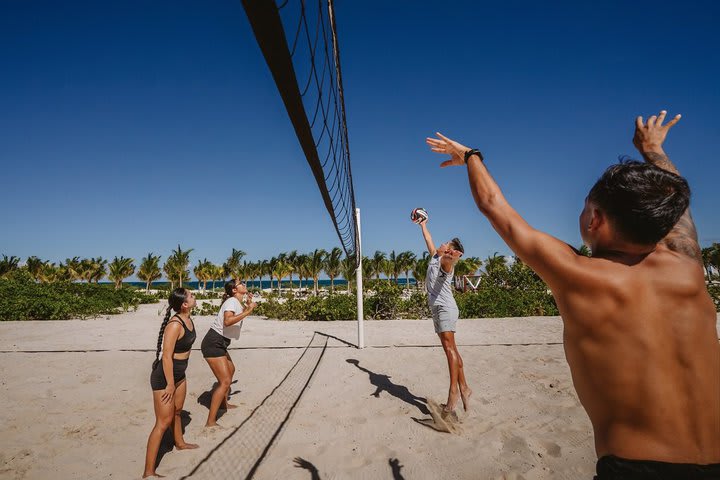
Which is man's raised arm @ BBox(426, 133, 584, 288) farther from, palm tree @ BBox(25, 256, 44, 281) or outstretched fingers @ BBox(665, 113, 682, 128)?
palm tree @ BBox(25, 256, 44, 281)

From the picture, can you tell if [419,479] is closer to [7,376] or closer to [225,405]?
[225,405]

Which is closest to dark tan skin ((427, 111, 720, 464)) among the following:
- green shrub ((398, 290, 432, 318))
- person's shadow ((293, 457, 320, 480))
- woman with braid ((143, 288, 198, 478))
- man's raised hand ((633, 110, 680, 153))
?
man's raised hand ((633, 110, 680, 153))

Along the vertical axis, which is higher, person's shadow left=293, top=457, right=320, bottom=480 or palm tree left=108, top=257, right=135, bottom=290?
palm tree left=108, top=257, right=135, bottom=290

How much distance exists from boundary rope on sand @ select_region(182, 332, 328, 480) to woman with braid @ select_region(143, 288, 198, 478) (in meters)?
0.40

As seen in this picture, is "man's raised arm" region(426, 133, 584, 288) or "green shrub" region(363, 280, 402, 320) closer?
"man's raised arm" region(426, 133, 584, 288)

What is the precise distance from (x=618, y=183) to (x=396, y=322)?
452 inches

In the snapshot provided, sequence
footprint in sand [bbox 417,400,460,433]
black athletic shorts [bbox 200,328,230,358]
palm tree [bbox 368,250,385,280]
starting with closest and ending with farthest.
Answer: footprint in sand [bbox 417,400,460,433], black athletic shorts [bbox 200,328,230,358], palm tree [bbox 368,250,385,280]

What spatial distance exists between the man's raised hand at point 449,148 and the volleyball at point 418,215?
276cm

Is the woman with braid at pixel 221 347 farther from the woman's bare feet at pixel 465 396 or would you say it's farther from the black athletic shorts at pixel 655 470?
the black athletic shorts at pixel 655 470

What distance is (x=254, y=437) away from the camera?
384 cm

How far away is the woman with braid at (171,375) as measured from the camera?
308cm

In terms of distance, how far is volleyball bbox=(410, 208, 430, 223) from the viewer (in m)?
4.47

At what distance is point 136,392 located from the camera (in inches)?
211

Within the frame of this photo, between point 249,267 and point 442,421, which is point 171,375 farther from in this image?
point 249,267
